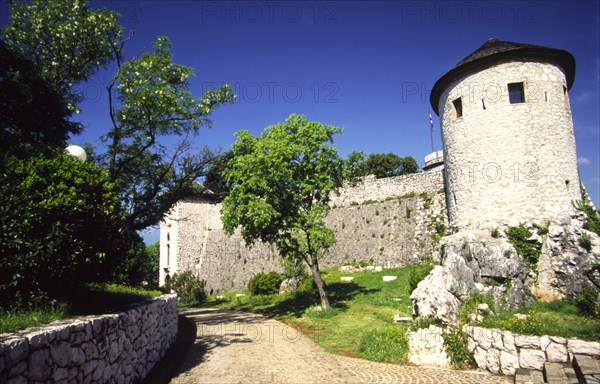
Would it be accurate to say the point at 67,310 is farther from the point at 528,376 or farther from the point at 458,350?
the point at 528,376

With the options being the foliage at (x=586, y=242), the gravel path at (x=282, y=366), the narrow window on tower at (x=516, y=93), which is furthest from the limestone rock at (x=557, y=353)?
the narrow window on tower at (x=516, y=93)

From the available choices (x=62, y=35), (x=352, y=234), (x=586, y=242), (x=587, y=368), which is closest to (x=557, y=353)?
(x=587, y=368)

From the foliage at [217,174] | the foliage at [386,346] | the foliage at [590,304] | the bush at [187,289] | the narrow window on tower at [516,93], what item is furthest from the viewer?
the bush at [187,289]

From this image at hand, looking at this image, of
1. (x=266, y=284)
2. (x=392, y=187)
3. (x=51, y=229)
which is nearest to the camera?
(x=51, y=229)

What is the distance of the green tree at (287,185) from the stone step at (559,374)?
944cm

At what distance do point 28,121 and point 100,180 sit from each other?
4072 mm

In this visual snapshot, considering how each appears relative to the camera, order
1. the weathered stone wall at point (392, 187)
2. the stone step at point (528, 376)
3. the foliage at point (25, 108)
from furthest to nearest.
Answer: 1. the weathered stone wall at point (392, 187)
2. the foliage at point (25, 108)
3. the stone step at point (528, 376)

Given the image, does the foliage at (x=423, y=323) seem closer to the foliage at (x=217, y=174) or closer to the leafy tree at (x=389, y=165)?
the foliage at (x=217, y=174)

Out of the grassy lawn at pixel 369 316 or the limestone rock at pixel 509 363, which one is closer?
the limestone rock at pixel 509 363

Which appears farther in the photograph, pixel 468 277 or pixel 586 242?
pixel 586 242

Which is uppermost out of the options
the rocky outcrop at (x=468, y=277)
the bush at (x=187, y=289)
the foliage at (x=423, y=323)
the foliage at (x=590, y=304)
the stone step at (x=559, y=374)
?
the rocky outcrop at (x=468, y=277)

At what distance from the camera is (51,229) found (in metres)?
6.32

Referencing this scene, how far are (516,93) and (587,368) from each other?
1265 cm

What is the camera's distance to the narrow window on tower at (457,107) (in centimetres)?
1769
